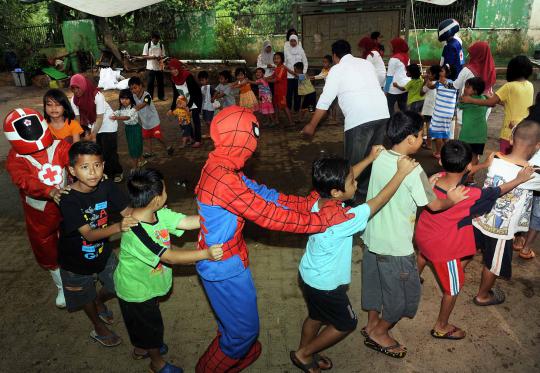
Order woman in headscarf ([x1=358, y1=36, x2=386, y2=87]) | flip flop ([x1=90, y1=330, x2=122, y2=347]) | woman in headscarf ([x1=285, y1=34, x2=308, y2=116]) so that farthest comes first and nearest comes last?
1. woman in headscarf ([x1=285, y1=34, x2=308, y2=116])
2. woman in headscarf ([x1=358, y1=36, x2=386, y2=87])
3. flip flop ([x1=90, y1=330, x2=122, y2=347])

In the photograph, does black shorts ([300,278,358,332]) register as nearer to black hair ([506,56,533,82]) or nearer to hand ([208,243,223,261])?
hand ([208,243,223,261])

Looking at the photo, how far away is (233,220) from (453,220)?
1.54 metres

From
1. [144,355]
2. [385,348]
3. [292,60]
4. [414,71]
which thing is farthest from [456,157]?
[292,60]

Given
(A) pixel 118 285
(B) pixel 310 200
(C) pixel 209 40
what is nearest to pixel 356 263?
(B) pixel 310 200

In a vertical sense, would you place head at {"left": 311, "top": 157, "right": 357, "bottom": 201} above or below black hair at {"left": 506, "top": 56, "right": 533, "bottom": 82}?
below

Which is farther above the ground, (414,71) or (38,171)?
(414,71)

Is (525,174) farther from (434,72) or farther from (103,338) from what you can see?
(434,72)

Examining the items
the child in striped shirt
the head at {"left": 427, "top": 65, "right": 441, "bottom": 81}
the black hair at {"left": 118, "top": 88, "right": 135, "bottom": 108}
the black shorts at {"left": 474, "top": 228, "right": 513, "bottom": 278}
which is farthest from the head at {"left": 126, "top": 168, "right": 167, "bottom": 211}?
the head at {"left": 427, "top": 65, "right": 441, "bottom": 81}

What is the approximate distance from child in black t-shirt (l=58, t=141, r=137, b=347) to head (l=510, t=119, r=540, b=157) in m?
2.74

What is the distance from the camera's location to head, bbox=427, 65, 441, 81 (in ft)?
20.4

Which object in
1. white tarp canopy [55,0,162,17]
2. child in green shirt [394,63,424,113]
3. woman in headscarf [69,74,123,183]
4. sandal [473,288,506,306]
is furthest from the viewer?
white tarp canopy [55,0,162,17]

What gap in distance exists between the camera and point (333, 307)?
2.52m

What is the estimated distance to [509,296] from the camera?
3.53 meters

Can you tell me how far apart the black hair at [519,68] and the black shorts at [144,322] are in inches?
172
